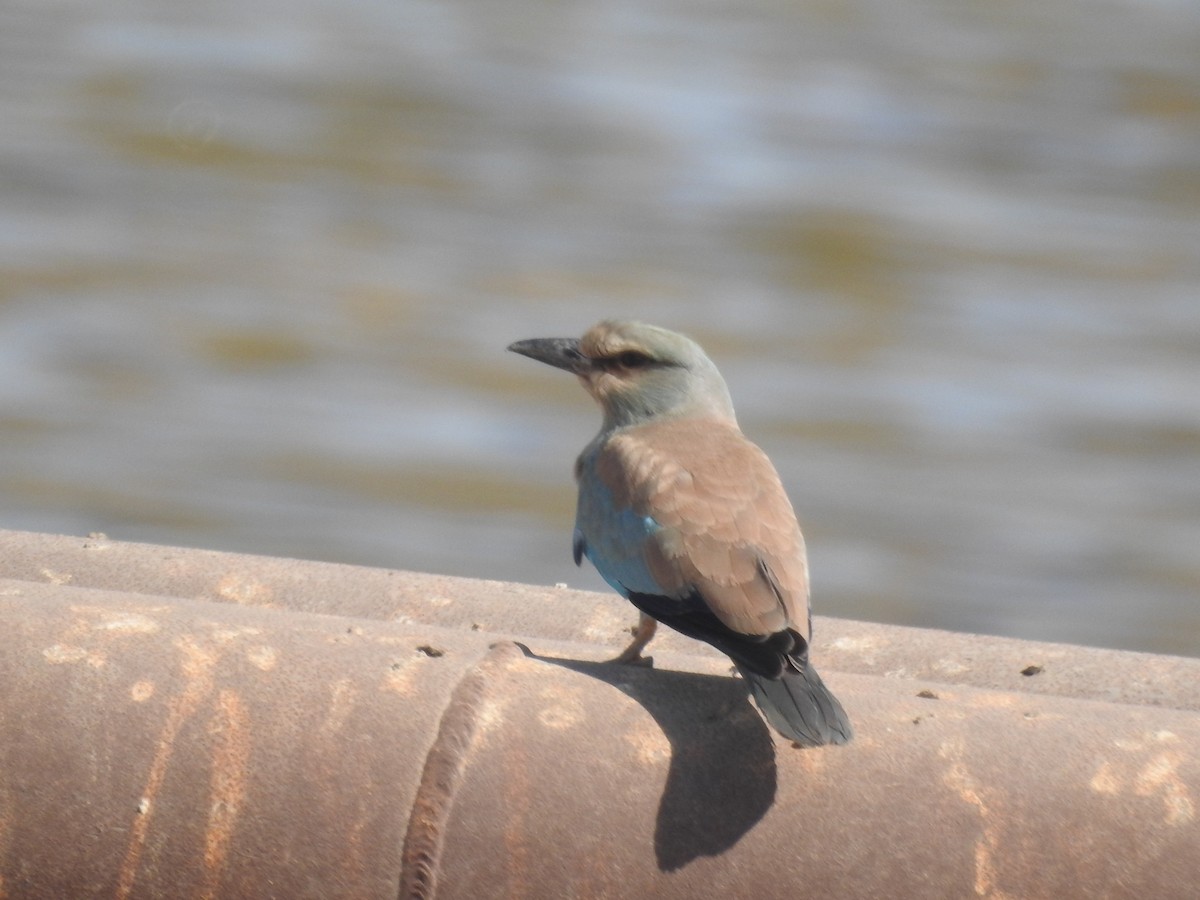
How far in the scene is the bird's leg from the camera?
2613 millimetres

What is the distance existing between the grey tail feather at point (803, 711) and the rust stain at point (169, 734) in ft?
2.28

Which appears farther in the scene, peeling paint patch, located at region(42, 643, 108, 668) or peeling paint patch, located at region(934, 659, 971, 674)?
peeling paint patch, located at region(934, 659, 971, 674)

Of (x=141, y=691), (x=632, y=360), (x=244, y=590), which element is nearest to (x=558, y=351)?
(x=632, y=360)

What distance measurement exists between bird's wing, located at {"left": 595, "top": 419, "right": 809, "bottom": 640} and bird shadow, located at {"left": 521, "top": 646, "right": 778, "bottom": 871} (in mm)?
329

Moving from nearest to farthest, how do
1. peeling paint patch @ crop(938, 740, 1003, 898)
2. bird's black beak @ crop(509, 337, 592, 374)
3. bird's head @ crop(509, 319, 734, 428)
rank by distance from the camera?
peeling paint patch @ crop(938, 740, 1003, 898), bird's head @ crop(509, 319, 734, 428), bird's black beak @ crop(509, 337, 592, 374)

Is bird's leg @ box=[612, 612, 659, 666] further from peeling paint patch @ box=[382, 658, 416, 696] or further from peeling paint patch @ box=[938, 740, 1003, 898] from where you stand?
peeling paint patch @ box=[938, 740, 1003, 898]

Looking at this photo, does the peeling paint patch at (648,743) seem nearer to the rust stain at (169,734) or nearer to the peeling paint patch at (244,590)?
the rust stain at (169,734)

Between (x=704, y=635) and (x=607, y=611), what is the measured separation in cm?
55

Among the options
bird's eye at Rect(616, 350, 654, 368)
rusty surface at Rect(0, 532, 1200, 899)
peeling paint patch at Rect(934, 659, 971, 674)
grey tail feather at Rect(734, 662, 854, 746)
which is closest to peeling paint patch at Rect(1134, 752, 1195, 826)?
rusty surface at Rect(0, 532, 1200, 899)

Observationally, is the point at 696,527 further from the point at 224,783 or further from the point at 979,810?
the point at 224,783

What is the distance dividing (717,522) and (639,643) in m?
0.24

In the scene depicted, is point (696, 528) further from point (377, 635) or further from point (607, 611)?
point (377, 635)

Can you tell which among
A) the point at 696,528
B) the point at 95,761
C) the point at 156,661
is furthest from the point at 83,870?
the point at 696,528

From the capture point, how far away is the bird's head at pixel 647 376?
148 inches
